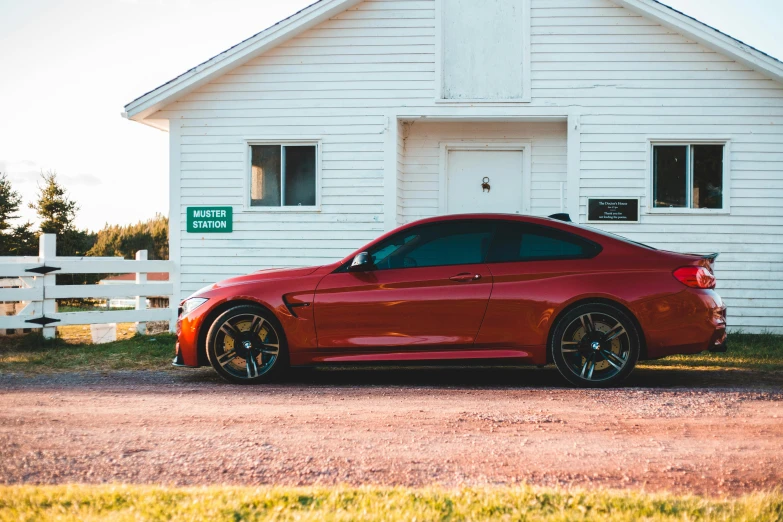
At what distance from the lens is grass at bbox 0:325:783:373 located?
9781mm

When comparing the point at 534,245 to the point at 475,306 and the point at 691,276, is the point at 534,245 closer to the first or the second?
the point at 475,306

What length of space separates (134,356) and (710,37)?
30.5 ft

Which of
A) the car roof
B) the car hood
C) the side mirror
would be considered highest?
the car roof

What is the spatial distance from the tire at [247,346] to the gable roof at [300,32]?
21.4 feet

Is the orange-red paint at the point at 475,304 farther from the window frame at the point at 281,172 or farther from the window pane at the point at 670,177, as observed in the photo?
the window pane at the point at 670,177

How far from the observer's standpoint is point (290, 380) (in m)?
8.43

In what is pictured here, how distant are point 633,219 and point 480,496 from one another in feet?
31.6

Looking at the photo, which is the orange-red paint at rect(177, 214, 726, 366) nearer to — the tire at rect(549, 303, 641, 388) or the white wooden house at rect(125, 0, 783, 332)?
the tire at rect(549, 303, 641, 388)

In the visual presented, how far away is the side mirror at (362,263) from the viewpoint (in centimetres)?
793

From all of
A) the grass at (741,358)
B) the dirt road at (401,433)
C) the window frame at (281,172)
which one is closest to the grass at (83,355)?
the dirt road at (401,433)

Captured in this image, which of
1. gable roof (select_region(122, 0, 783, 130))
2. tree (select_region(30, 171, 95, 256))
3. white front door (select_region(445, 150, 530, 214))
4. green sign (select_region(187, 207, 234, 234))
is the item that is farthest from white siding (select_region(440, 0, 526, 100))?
tree (select_region(30, 171, 95, 256))

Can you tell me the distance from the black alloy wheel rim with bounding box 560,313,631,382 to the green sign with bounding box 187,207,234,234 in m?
7.38

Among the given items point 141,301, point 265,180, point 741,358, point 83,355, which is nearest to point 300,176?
point 265,180

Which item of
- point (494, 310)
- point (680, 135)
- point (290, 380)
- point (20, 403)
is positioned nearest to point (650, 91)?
point (680, 135)
